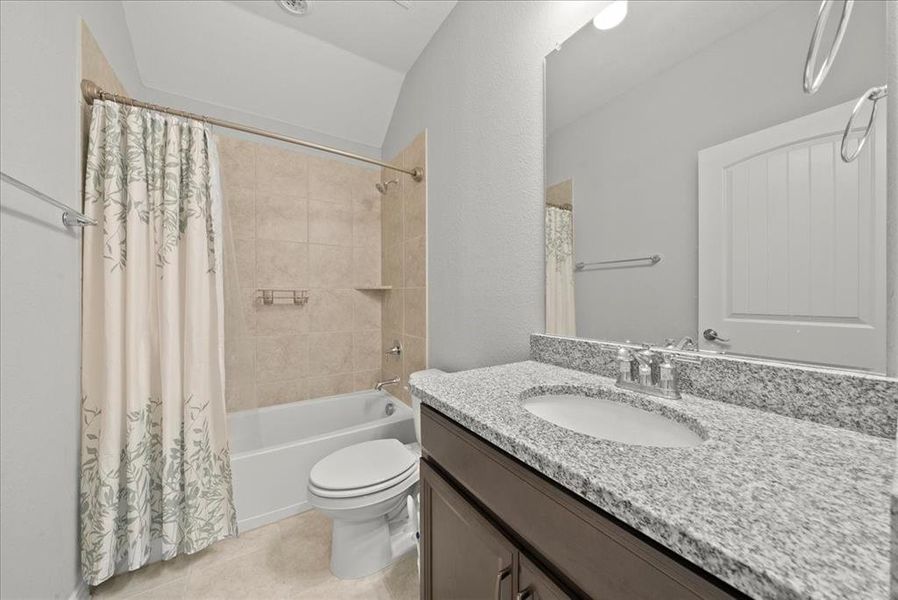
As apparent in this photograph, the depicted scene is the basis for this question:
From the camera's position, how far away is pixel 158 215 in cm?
135

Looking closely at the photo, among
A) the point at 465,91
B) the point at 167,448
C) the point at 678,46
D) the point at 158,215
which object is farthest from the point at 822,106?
the point at 167,448

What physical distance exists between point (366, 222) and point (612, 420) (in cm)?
223

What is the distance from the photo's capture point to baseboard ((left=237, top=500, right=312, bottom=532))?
151 cm

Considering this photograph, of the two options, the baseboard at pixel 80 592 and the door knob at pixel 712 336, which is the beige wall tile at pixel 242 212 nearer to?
the baseboard at pixel 80 592

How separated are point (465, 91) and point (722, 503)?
1.71 m

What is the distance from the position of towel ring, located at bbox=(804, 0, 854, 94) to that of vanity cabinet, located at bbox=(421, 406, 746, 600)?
0.90 meters

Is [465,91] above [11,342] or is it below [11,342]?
above

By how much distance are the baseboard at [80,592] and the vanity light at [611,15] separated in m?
2.59

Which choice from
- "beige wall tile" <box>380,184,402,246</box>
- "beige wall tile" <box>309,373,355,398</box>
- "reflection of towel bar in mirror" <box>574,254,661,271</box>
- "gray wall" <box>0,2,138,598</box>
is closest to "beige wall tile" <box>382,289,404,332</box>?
"beige wall tile" <box>380,184,402,246</box>

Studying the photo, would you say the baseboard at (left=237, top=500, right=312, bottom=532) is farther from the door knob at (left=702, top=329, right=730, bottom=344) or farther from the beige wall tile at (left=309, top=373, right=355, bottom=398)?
the door knob at (left=702, top=329, right=730, bottom=344)

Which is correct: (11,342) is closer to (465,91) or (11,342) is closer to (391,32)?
(465,91)

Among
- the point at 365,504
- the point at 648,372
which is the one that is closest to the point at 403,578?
the point at 365,504

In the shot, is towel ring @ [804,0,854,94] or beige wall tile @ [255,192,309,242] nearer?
towel ring @ [804,0,854,94]

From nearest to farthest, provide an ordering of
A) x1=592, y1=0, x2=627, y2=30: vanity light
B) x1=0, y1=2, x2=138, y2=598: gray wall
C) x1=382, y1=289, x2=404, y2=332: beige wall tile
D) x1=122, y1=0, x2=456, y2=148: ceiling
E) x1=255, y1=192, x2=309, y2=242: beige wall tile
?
x1=0, y1=2, x2=138, y2=598: gray wall, x1=592, y1=0, x2=627, y2=30: vanity light, x1=122, y1=0, x2=456, y2=148: ceiling, x1=255, y1=192, x2=309, y2=242: beige wall tile, x1=382, y1=289, x2=404, y2=332: beige wall tile
